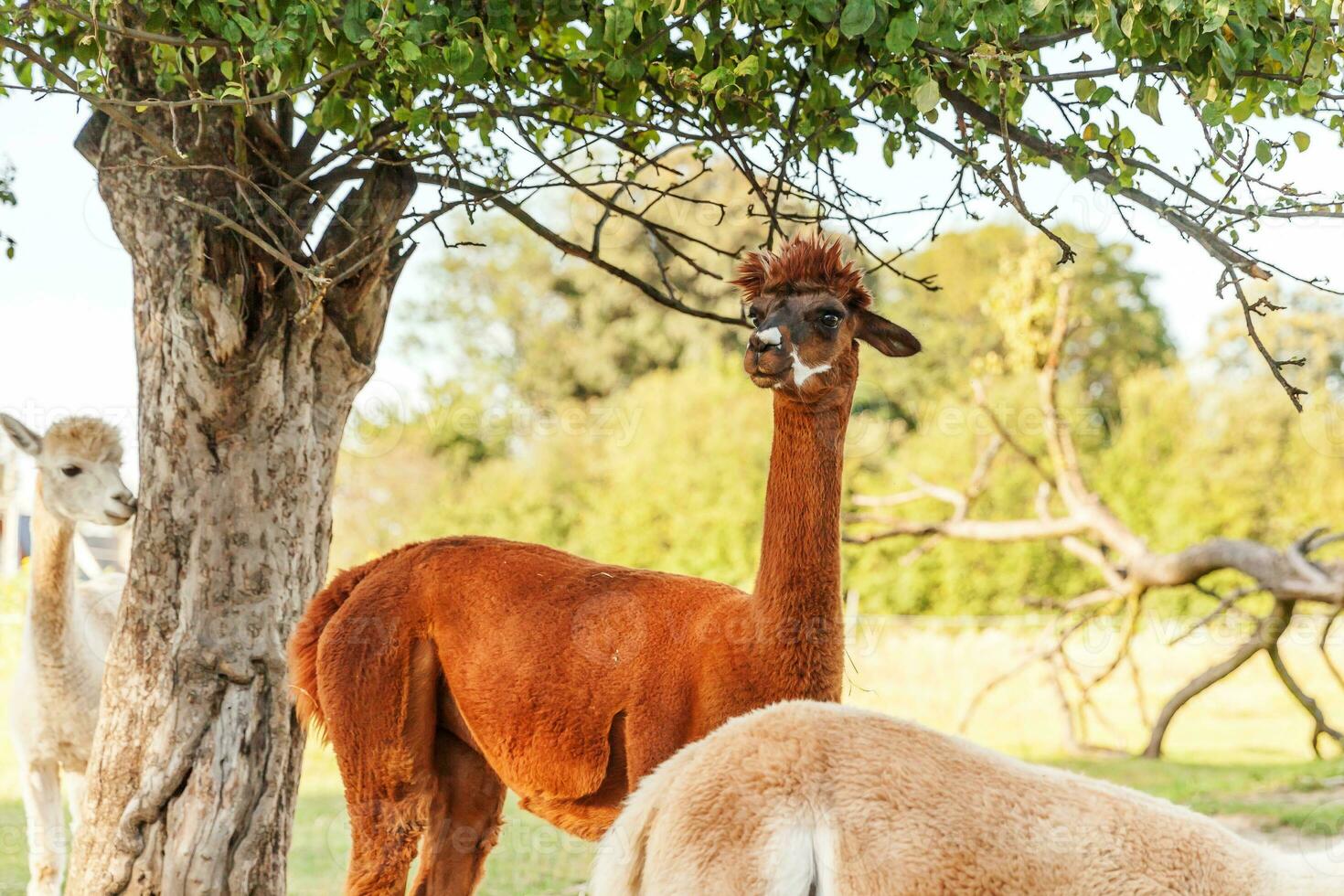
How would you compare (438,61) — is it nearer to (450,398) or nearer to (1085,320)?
(1085,320)

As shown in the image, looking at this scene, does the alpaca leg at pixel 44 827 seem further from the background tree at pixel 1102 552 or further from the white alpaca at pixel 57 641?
the background tree at pixel 1102 552

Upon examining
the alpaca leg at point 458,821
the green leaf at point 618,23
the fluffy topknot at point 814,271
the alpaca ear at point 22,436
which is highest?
the green leaf at point 618,23

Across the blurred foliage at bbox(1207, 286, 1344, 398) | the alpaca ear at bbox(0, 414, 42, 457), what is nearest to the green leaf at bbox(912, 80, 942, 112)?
the alpaca ear at bbox(0, 414, 42, 457)

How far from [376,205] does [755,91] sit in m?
1.55

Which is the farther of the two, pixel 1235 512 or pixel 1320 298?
pixel 1320 298

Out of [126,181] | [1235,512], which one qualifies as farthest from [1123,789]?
[1235,512]

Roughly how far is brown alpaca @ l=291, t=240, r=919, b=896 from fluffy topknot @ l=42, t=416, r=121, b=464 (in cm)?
305

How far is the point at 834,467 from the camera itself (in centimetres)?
392

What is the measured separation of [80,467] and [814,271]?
15.2 ft

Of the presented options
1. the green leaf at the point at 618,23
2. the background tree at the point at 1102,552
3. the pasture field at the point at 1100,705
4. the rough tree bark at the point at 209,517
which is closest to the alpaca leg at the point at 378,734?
the rough tree bark at the point at 209,517

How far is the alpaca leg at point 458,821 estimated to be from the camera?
4582mm

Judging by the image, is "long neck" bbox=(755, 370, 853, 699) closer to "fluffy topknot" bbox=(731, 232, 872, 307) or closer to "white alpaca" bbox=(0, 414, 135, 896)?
"fluffy topknot" bbox=(731, 232, 872, 307)

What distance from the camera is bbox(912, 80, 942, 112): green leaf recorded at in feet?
12.0

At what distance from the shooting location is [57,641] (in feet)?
22.4
